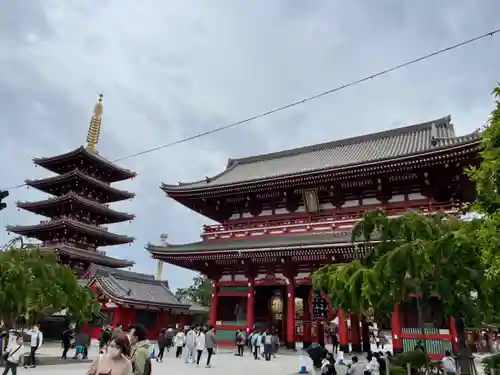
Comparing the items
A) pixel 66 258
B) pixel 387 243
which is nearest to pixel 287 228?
pixel 387 243

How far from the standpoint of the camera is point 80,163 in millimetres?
42312

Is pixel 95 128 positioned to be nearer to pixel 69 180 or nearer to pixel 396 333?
pixel 69 180

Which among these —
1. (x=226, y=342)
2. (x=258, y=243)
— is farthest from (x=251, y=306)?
(x=258, y=243)

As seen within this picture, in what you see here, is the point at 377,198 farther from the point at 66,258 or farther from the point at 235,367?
the point at 66,258

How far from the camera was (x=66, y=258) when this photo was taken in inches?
1506

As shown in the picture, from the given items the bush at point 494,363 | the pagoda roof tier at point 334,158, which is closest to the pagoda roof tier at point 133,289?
the pagoda roof tier at point 334,158

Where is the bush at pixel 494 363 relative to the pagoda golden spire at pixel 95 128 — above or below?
below

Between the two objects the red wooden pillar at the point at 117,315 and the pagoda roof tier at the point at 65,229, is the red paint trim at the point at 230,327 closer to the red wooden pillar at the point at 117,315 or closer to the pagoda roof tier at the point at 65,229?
the red wooden pillar at the point at 117,315

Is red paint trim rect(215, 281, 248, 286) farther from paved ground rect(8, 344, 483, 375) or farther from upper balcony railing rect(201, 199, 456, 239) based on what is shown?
paved ground rect(8, 344, 483, 375)

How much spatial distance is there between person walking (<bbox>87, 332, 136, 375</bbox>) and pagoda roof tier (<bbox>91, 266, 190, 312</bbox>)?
1044 inches

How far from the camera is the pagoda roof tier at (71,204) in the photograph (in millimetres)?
39344

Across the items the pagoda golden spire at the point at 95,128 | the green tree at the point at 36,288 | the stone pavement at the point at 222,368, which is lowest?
the stone pavement at the point at 222,368

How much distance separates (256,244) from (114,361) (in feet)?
55.3

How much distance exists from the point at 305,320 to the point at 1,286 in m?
15.2
